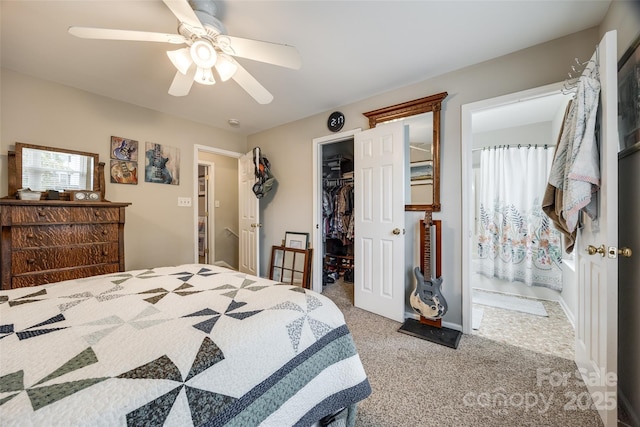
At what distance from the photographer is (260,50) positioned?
144 cm

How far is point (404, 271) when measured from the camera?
97.8 inches

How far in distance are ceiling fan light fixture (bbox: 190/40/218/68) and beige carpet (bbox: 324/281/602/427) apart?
87.0 inches

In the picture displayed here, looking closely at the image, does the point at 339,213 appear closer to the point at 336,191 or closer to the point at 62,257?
the point at 336,191

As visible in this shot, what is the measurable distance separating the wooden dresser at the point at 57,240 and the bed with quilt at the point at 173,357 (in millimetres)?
1052

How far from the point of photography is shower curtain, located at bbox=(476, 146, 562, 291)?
298cm

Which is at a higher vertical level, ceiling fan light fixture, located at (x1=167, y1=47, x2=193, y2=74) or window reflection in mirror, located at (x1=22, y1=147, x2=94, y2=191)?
ceiling fan light fixture, located at (x1=167, y1=47, x2=193, y2=74)

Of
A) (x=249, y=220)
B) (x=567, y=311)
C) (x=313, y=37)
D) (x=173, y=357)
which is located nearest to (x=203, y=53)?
(x=313, y=37)

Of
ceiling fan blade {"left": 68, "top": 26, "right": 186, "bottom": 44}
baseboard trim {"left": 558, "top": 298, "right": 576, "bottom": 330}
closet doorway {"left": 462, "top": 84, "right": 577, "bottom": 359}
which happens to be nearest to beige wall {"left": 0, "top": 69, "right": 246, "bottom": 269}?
ceiling fan blade {"left": 68, "top": 26, "right": 186, "bottom": 44}

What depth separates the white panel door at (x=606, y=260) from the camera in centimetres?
114

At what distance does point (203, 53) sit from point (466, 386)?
2.60m

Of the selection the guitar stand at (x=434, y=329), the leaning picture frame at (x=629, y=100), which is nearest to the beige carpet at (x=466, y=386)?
the guitar stand at (x=434, y=329)

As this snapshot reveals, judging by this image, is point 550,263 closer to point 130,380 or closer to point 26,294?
point 130,380

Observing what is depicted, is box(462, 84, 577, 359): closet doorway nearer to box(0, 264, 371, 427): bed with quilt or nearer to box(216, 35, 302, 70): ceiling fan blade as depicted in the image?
box(0, 264, 371, 427): bed with quilt

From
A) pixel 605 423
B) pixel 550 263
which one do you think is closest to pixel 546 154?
pixel 550 263
